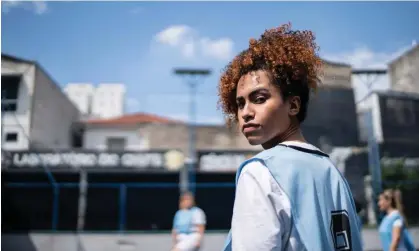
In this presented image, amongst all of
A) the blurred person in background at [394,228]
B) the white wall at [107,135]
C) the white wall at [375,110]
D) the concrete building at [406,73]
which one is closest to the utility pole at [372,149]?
the white wall at [375,110]

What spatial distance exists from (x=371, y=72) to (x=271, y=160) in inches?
487

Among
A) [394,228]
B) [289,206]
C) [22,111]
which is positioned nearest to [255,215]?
[289,206]

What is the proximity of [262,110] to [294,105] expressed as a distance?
0.11 meters

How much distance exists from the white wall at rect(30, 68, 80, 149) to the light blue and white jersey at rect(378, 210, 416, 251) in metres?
9.30

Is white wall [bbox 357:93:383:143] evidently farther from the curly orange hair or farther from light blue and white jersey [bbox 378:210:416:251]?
the curly orange hair

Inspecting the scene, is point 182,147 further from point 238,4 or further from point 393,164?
point 238,4

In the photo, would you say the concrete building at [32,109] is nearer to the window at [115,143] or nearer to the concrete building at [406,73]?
the window at [115,143]

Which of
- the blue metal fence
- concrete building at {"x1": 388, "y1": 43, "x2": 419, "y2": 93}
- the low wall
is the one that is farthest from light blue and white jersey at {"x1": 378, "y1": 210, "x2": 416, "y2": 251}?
concrete building at {"x1": 388, "y1": 43, "x2": 419, "y2": 93}

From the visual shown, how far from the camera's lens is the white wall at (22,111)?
8.29 metres

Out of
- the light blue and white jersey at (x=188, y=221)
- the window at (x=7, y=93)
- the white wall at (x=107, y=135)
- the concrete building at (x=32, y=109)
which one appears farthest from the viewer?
the white wall at (x=107, y=135)

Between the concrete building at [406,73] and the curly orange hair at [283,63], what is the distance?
16817mm

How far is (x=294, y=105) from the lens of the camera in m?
1.13

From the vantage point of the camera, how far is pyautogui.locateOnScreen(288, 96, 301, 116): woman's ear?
1.11 metres

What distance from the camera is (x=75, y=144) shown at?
1953 centimetres
